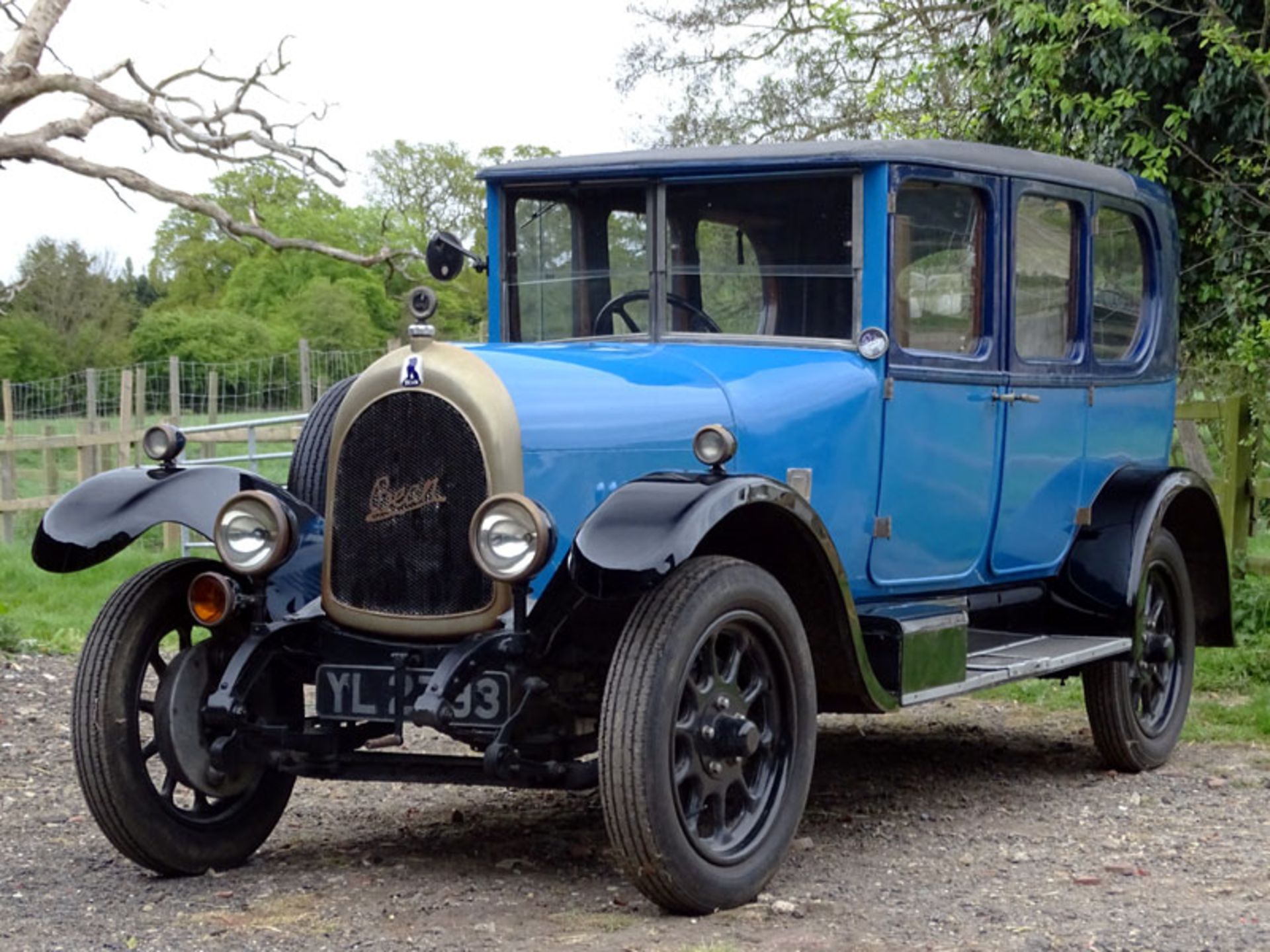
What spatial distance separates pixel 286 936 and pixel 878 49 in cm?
1421

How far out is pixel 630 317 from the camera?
19.7 feet

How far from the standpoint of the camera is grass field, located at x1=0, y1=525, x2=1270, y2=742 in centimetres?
799

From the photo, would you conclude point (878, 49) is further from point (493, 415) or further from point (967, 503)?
point (493, 415)

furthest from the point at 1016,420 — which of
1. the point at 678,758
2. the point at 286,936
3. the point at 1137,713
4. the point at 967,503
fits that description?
the point at 286,936

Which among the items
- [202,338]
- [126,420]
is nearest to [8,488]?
[126,420]

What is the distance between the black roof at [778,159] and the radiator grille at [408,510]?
1531 millimetres

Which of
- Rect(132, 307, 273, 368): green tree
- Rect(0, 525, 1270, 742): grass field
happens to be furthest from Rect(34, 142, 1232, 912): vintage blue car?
Rect(132, 307, 273, 368): green tree

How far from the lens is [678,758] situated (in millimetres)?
4578

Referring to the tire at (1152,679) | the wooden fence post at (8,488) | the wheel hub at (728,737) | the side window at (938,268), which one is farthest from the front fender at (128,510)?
the wooden fence post at (8,488)

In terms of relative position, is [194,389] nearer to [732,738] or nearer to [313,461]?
[313,461]

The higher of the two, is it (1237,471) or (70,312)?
(70,312)

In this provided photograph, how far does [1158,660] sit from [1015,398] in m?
1.55

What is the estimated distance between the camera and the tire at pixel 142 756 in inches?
191

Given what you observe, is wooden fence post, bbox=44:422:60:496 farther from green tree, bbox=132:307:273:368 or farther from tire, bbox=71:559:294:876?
green tree, bbox=132:307:273:368
